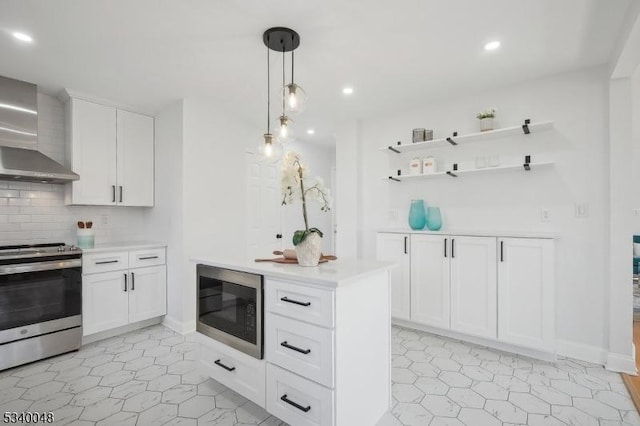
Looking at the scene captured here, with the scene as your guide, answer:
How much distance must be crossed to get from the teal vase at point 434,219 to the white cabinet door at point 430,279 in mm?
265

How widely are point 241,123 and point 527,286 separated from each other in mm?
3622

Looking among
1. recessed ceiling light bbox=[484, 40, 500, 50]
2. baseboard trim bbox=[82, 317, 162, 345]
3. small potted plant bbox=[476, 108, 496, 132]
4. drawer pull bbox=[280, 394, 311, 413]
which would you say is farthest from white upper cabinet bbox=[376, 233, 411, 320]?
baseboard trim bbox=[82, 317, 162, 345]

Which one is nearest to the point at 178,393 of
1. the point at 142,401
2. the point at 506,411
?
the point at 142,401

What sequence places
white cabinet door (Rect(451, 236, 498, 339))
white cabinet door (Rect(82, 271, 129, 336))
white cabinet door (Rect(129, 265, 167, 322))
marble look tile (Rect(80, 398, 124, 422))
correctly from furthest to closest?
white cabinet door (Rect(129, 265, 167, 322)), white cabinet door (Rect(82, 271, 129, 336)), white cabinet door (Rect(451, 236, 498, 339)), marble look tile (Rect(80, 398, 124, 422))

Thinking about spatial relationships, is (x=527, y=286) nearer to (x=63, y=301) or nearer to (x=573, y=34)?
(x=573, y=34)

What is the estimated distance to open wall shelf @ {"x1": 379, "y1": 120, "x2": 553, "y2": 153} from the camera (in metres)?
2.82

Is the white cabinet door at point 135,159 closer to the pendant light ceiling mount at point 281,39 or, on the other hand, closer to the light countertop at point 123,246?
the light countertop at point 123,246

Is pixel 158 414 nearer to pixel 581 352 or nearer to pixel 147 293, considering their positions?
pixel 147 293

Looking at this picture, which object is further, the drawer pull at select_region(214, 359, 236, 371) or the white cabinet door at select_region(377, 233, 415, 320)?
the white cabinet door at select_region(377, 233, 415, 320)

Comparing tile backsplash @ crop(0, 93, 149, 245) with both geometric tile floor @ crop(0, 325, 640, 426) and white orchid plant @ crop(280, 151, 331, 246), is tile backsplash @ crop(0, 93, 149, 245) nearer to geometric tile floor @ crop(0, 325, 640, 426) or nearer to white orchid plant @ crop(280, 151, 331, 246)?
geometric tile floor @ crop(0, 325, 640, 426)

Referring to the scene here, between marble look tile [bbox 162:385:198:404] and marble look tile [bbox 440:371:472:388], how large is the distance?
72.6 inches

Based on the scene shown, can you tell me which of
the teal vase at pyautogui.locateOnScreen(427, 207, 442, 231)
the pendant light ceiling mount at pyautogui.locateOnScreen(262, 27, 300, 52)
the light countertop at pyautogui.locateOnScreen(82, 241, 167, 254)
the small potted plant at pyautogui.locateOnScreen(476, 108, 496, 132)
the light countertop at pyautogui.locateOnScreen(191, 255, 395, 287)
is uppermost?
the pendant light ceiling mount at pyautogui.locateOnScreen(262, 27, 300, 52)

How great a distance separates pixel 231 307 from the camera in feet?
6.65

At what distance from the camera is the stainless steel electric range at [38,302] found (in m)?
2.56
